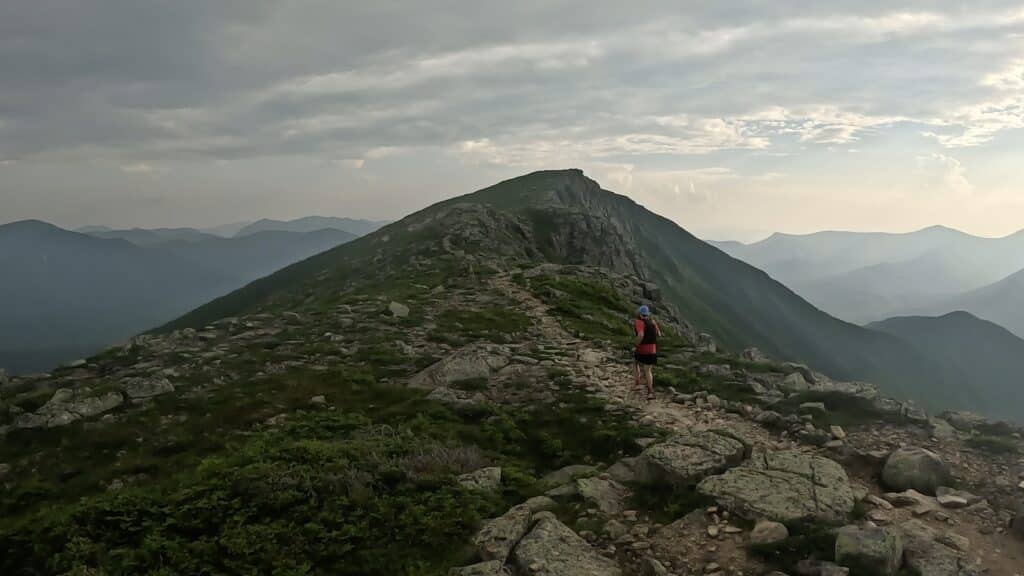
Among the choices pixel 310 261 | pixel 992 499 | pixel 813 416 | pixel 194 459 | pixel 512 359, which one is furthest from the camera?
pixel 310 261

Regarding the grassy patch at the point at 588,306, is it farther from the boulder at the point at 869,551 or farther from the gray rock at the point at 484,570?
the gray rock at the point at 484,570

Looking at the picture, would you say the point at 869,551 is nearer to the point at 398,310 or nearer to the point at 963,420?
the point at 963,420

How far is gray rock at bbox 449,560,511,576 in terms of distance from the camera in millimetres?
9391

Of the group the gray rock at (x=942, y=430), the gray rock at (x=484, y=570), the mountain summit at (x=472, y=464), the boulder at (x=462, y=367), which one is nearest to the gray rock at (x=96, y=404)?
the mountain summit at (x=472, y=464)

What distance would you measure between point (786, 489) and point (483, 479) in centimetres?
657

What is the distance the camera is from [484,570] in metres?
9.46

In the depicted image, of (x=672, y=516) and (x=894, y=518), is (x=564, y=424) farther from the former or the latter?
(x=894, y=518)

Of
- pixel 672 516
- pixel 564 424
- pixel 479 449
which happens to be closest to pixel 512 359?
pixel 564 424

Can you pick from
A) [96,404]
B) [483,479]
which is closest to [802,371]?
[483,479]

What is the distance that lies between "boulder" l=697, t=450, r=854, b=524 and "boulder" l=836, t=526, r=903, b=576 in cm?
92

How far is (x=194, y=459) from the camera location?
14984mm

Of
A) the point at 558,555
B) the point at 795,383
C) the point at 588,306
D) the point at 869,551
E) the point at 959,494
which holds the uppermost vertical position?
the point at 588,306

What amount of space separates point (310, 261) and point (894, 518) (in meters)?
190

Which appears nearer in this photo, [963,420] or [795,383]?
[963,420]
